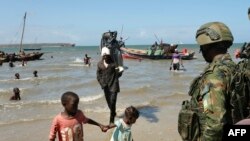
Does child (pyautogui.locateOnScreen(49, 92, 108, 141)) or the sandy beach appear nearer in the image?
child (pyautogui.locateOnScreen(49, 92, 108, 141))

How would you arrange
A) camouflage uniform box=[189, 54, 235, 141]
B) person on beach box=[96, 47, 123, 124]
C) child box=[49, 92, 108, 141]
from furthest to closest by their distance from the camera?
person on beach box=[96, 47, 123, 124] → child box=[49, 92, 108, 141] → camouflage uniform box=[189, 54, 235, 141]

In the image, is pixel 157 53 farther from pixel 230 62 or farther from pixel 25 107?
pixel 230 62

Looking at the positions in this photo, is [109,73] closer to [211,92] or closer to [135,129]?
[135,129]

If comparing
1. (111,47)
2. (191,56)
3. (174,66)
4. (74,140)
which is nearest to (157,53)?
(191,56)

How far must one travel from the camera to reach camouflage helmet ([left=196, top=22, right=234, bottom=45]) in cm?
300

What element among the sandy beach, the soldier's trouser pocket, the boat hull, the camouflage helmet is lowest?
the boat hull

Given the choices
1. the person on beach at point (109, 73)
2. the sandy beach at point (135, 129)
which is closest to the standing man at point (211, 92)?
the sandy beach at point (135, 129)

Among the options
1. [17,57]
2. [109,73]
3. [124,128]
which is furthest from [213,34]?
[17,57]

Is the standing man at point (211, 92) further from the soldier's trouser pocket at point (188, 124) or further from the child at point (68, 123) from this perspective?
the child at point (68, 123)

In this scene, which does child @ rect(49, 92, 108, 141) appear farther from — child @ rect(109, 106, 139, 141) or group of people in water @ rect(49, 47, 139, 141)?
child @ rect(109, 106, 139, 141)

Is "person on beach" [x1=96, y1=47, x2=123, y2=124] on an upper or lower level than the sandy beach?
upper

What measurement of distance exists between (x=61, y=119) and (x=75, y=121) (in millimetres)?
150

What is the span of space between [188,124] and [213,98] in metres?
0.27

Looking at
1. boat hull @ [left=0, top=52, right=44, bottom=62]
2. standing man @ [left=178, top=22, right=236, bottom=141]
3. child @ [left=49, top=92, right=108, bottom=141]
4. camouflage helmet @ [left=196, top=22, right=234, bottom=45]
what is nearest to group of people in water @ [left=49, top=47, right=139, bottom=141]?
child @ [left=49, top=92, right=108, bottom=141]
